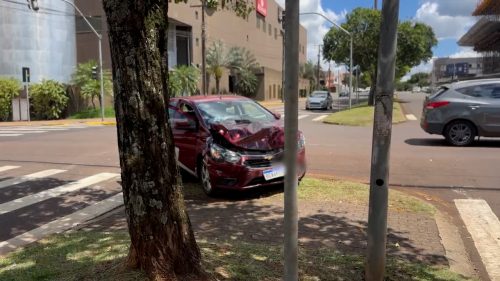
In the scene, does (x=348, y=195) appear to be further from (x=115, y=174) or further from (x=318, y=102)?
(x=318, y=102)

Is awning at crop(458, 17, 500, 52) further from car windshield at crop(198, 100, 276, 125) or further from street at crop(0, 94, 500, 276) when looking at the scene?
car windshield at crop(198, 100, 276, 125)

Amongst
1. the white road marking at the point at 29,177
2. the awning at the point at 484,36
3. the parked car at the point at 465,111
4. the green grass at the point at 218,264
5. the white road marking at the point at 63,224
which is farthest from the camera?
the awning at the point at 484,36

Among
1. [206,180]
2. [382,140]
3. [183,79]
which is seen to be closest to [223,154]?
[206,180]

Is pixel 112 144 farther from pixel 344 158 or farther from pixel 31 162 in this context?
pixel 344 158

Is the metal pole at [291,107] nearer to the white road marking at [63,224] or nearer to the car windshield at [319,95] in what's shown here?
the white road marking at [63,224]

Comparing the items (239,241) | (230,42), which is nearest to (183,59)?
(230,42)

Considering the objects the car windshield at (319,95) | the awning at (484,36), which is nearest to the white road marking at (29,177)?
the car windshield at (319,95)

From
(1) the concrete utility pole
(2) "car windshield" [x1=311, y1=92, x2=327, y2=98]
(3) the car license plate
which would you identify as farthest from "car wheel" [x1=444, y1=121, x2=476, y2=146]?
(2) "car windshield" [x1=311, y1=92, x2=327, y2=98]

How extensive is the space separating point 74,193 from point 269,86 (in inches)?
2288

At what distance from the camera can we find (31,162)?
12375mm

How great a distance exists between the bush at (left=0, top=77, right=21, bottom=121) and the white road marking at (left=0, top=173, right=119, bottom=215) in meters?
25.6

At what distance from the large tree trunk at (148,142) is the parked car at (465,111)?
11.0 m

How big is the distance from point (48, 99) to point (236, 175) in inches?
1166

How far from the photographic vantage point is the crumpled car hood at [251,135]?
7.41 meters
